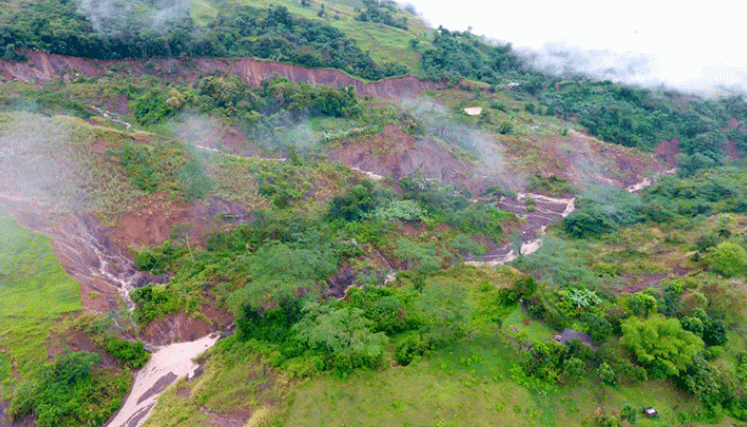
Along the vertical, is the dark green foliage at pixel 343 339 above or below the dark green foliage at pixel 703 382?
below

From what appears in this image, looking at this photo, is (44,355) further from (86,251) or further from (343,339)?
(343,339)

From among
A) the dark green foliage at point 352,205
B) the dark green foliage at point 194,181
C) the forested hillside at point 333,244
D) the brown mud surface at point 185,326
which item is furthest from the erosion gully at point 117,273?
the dark green foliage at point 352,205

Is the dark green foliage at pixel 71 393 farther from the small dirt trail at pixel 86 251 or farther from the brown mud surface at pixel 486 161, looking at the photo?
the brown mud surface at pixel 486 161

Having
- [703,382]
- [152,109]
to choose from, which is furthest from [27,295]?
[703,382]

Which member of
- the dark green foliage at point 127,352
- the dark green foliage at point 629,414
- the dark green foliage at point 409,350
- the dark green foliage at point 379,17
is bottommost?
the dark green foliage at point 127,352

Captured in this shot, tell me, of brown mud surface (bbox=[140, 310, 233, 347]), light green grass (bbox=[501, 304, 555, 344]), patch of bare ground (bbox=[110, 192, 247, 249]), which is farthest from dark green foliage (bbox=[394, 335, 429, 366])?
patch of bare ground (bbox=[110, 192, 247, 249])

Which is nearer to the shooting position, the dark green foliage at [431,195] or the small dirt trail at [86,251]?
the small dirt trail at [86,251]

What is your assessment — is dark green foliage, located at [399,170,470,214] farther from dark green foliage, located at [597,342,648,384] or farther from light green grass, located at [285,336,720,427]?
dark green foliage, located at [597,342,648,384]
